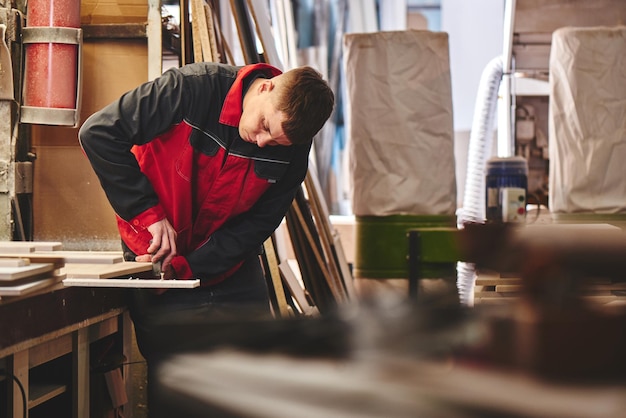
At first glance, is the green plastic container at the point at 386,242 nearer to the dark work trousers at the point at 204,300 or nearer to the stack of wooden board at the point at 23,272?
the dark work trousers at the point at 204,300

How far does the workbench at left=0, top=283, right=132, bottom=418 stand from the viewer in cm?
163

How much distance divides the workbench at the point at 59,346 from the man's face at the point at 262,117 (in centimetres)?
65

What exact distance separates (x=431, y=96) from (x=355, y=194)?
22.5 inches

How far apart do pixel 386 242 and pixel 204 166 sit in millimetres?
1262

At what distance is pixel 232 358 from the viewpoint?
26.2 inches

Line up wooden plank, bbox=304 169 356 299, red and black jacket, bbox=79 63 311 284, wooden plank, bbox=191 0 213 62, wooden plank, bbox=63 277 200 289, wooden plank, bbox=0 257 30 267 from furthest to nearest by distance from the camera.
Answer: wooden plank, bbox=304 169 356 299
wooden plank, bbox=191 0 213 62
red and black jacket, bbox=79 63 311 284
wooden plank, bbox=63 277 200 289
wooden plank, bbox=0 257 30 267

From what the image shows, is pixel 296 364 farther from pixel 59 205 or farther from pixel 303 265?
pixel 303 265

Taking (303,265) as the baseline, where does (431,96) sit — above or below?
above

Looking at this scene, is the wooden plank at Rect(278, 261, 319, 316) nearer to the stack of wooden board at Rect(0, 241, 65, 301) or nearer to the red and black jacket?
the red and black jacket

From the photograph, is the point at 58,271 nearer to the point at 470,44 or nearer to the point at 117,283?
the point at 117,283

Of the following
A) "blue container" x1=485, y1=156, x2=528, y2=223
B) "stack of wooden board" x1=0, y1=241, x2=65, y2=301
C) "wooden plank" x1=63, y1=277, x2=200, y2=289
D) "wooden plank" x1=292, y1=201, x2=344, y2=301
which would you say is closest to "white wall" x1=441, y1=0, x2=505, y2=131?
"blue container" x1=485, y1=156, x2=528, y2=223

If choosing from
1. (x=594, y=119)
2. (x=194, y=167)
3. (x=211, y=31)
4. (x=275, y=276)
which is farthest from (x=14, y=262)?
(x=594, y=119)

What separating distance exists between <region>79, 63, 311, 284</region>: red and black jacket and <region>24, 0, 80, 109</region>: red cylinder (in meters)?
0.32

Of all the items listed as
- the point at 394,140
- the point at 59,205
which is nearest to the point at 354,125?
the point at 394,140
